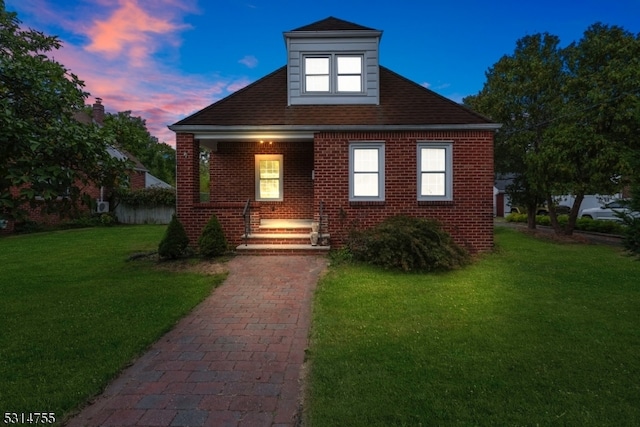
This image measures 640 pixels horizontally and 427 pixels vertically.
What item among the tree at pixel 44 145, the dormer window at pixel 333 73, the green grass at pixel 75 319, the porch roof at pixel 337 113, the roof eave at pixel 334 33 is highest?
the roof eave at pixel 334 33

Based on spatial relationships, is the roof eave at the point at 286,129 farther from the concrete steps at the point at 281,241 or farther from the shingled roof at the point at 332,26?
the shingled roof at the point at 332,26

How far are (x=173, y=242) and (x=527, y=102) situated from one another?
592 inches

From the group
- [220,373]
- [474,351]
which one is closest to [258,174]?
[220,373]

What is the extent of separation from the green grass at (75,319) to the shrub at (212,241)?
125cm

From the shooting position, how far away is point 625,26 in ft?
43.2

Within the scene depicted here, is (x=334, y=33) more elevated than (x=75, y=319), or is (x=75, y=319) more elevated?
(x=334, y=33)

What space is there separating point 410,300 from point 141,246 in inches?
377

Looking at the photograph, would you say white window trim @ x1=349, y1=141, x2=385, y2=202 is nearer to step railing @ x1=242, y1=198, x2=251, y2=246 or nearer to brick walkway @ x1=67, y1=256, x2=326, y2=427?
step railing @ x1=242, y1=198, x2=251, y2=246

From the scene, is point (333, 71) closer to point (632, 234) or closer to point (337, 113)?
point (337, 113)

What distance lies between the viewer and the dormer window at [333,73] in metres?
11.4

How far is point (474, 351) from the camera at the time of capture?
390 cm

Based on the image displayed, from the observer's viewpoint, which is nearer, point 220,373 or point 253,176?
point 220,373

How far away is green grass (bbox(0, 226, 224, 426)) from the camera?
3.15m

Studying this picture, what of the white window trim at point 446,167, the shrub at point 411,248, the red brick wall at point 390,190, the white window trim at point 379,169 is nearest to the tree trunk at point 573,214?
the red brick wall at point 390,190
